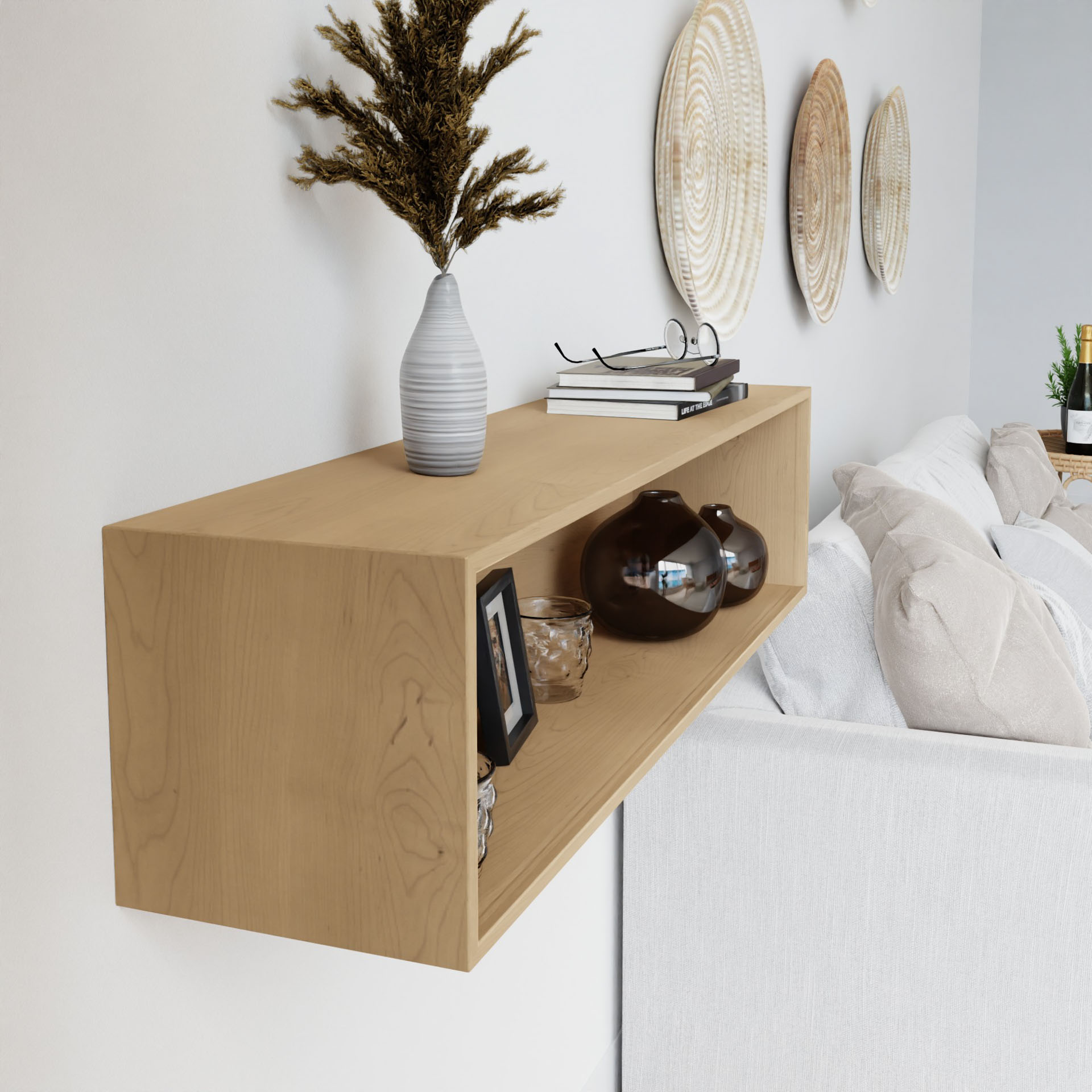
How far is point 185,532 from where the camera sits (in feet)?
2.34

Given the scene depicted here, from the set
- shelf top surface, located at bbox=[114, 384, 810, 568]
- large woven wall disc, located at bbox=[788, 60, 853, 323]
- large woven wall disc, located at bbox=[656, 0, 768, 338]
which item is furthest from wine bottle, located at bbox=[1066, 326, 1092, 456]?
shelf top surface, located at bbox=[114, 384, 810, 568]

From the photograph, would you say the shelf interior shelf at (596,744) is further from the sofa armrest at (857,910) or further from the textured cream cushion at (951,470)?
the textured cream cushion at (951,470)

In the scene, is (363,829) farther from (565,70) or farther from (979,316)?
(979,316)

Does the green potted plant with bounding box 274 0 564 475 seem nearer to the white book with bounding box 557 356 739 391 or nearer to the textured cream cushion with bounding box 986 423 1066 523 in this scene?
the white book with bounding box 557 356 739 391

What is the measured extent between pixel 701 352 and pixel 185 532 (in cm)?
98

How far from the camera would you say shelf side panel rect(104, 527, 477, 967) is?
666 millimetres

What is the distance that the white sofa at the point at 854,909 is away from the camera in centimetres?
134

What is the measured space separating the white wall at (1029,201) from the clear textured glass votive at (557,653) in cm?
419

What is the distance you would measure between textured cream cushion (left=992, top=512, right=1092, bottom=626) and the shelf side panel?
179 centimetres

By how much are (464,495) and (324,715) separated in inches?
8.0

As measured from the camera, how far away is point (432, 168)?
0.84 m

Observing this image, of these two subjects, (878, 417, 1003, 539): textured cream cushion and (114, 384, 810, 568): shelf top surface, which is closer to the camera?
(114, 384, 810, 568): shelf top surface

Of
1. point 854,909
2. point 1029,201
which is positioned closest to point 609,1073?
point 854,909

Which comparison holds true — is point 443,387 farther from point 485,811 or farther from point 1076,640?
point 1076,640
